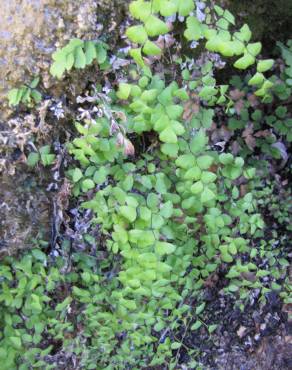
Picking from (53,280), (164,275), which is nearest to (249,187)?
(164,275)

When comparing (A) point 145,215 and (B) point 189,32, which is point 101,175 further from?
(B) point 189,32

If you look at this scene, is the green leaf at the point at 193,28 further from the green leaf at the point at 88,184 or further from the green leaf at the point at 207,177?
the green leaf at the point at 88,184

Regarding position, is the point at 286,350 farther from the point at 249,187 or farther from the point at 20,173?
the point at 20,173

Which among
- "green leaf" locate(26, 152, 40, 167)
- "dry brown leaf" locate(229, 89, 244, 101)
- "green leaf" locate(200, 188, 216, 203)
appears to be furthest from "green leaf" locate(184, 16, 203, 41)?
"green leaf" locate(26, 152, 40, 167)

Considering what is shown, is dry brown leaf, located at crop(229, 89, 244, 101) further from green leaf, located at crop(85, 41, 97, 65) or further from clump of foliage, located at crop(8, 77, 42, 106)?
clump of foliage, located at crop(8, 77, 42, 106)

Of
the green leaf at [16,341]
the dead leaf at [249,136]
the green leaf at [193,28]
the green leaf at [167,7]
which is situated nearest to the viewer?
the green leaf at [167,7]

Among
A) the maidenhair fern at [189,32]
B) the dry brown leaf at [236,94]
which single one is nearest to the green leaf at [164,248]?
the maidenhair fern at [189,32]

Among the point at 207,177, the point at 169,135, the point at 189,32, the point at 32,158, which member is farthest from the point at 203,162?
the point at 32,158
